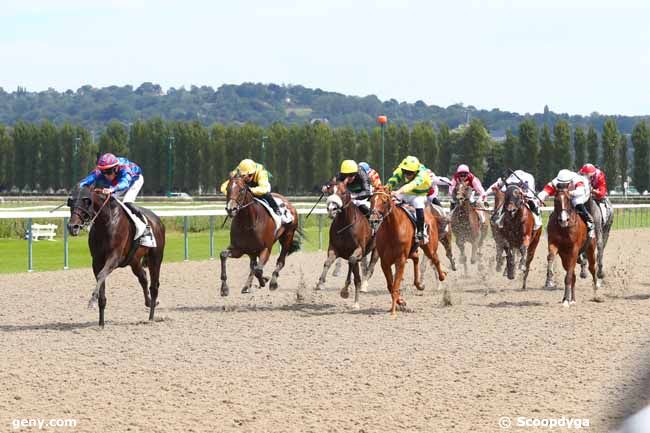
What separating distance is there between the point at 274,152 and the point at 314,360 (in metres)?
74.3

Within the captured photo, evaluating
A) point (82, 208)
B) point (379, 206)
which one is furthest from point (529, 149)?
point (82, 208)

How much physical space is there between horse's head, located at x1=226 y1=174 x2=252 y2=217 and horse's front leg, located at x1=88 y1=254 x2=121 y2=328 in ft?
6.37

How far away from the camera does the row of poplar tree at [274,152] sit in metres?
78.1

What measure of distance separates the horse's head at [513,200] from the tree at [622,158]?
205ft

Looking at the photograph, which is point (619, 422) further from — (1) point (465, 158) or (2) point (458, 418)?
(1) point (465, 158)

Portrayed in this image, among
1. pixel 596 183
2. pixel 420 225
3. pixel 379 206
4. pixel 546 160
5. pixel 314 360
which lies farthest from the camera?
pixel 546 160

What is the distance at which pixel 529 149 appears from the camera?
75.6m

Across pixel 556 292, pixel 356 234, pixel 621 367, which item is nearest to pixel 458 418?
pixel 621 367

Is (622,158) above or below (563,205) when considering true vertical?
above

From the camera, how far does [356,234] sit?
1160 cm

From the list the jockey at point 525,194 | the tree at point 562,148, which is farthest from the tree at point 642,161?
the jockey at point 525,194

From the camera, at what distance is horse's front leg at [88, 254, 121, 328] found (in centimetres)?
969

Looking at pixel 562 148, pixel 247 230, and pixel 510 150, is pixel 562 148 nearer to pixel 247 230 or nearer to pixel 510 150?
pixel 510 150

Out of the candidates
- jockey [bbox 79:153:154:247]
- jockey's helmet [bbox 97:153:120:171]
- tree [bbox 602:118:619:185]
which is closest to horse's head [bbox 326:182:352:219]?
jockey [bbox 79:153:154:247]
